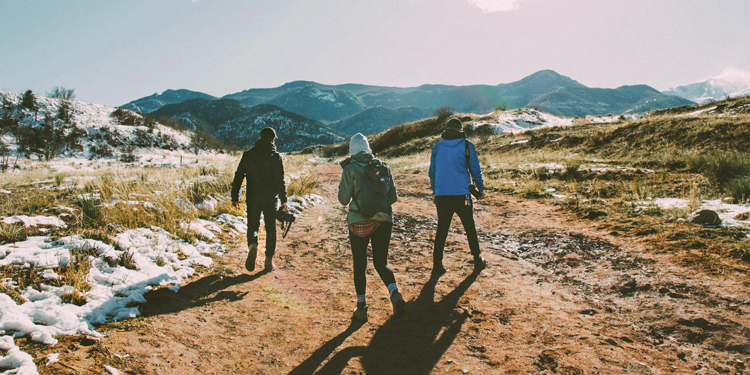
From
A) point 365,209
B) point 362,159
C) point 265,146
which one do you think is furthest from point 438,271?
point 265,146

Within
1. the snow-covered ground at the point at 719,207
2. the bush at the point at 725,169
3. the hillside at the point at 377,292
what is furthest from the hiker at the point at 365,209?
the bush at the point at 725,169

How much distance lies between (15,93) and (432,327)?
74.0 meters

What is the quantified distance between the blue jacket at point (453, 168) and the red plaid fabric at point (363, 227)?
1.44 m

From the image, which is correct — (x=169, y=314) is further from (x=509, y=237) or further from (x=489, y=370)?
(x=509, y=237)

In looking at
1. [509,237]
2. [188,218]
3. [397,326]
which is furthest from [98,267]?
[509,237]

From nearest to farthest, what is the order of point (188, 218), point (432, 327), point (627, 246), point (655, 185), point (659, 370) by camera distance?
point (659, 370) < point (432, 327) < point (627, 246) < point (188, 218) < point (655, 185)

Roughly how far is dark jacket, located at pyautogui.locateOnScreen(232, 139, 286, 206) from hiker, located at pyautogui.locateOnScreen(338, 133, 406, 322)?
1856mm

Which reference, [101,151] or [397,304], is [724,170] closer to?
[397,304]

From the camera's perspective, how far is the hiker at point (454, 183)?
458 cm

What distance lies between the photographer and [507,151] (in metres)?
22.0

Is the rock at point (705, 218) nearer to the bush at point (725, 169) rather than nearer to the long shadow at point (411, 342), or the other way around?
the bush at point (725, 169)

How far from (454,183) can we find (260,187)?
9.46 ft

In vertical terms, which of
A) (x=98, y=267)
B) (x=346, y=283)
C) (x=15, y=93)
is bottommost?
(x=346, y=283)

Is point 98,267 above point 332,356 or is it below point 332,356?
above
